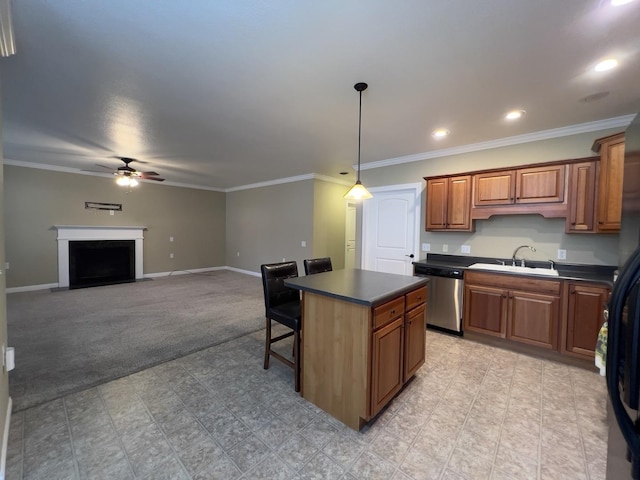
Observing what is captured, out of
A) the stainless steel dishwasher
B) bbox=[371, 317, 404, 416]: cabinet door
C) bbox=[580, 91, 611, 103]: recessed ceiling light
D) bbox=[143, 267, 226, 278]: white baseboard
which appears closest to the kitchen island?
bbox=[371, 317, 404, 416]: cabinet door

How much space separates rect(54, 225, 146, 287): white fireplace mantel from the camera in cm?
571

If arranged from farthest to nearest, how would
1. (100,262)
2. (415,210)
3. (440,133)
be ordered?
(100,262), (415,210), (440,133)

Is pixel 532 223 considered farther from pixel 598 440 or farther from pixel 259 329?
pixel 259 329

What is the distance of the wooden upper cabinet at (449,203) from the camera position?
143 inches

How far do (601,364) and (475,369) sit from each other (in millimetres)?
1277

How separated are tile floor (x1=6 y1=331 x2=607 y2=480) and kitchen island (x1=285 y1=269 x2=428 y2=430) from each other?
17 centimetres

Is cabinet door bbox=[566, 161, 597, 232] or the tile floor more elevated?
cabinet door bbox=[566, 161, 597, 232]

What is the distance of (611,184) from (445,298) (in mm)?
1989

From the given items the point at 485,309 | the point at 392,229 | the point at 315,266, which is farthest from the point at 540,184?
the point at 315,266

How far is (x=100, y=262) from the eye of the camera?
20.4 ft

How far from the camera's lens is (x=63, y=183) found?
18.8ft

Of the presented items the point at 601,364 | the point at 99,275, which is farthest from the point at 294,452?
the point at 99,275

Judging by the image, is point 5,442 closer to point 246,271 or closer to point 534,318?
point 534,318

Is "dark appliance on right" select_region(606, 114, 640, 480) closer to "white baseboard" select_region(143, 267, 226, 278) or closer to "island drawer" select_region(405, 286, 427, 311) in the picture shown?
"island drawer" select_region(405, 286, 427, 311)
